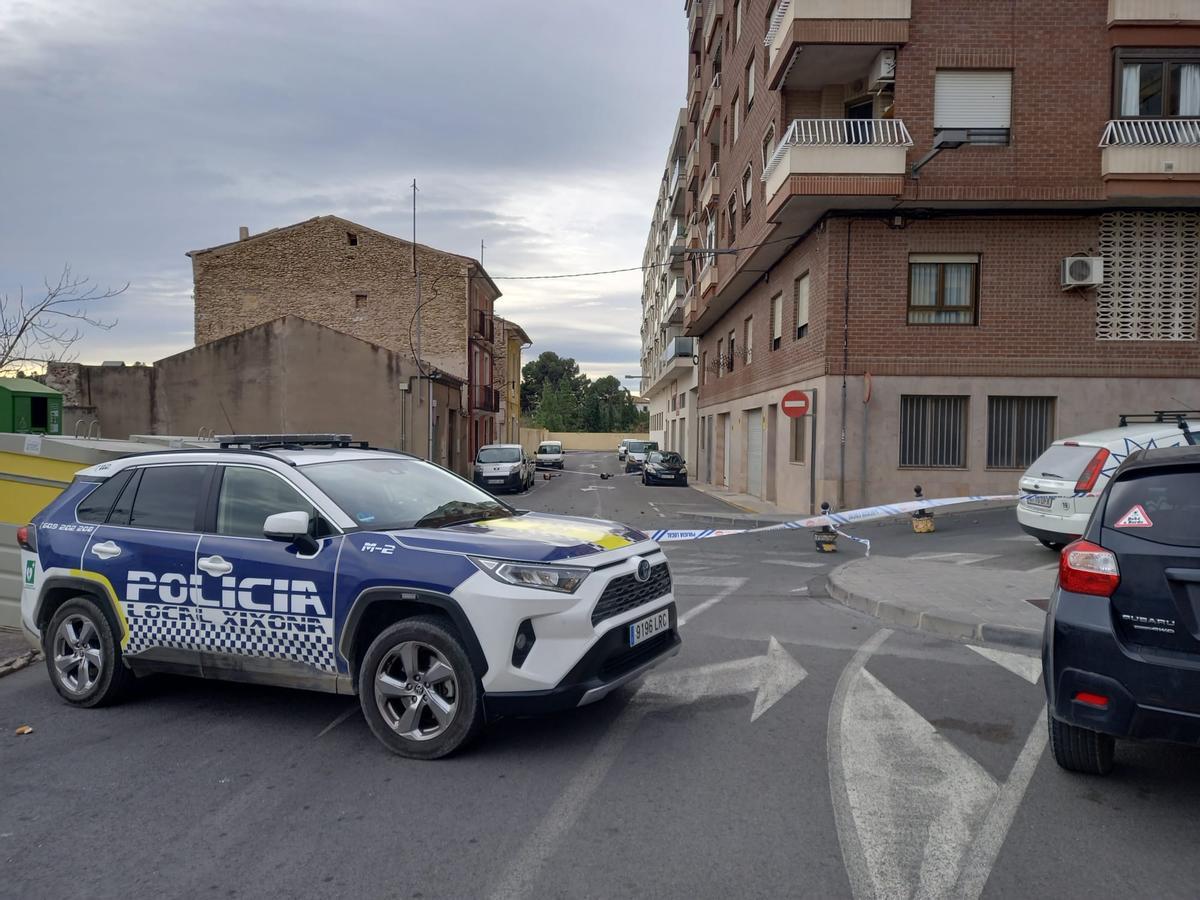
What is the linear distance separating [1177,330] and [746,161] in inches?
471

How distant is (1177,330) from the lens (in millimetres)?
17953

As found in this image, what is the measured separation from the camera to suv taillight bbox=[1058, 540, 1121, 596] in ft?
12.3

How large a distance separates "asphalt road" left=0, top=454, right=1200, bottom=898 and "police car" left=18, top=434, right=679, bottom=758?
0.39 meters

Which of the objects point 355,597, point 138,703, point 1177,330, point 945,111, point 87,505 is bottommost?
point 138,703

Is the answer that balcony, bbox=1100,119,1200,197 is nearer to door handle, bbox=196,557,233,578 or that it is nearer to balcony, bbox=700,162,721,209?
balcony, bbox=700,162,721,209

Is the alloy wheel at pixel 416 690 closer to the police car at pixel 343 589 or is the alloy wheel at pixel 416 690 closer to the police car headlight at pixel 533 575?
the police car at pixel 343 589

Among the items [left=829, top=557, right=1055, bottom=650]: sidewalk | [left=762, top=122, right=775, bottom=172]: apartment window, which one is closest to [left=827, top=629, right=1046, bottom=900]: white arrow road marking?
[left=829, top=557, right=1055, bottom=650]: sidewalk

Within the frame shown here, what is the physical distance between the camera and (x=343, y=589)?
4543 mm

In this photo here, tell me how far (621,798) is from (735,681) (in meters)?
2.10

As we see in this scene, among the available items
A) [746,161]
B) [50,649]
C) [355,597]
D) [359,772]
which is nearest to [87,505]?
[50,649]

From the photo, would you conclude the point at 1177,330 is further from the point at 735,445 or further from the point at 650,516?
the point at 735,445

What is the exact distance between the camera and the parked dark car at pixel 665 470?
3284cm

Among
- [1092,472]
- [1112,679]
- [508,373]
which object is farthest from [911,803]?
[508,373]

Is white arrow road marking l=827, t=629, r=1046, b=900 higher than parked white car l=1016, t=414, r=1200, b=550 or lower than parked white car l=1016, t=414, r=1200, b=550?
lower
